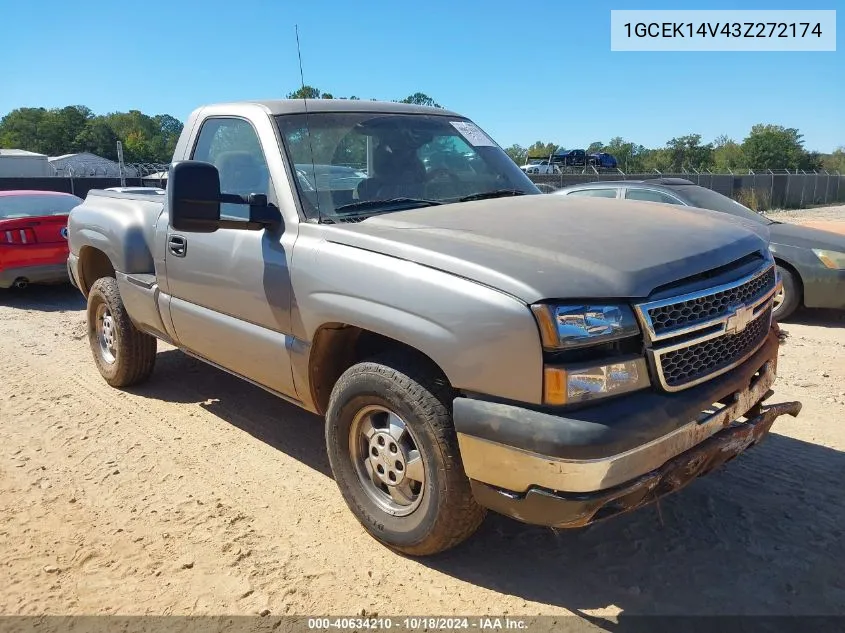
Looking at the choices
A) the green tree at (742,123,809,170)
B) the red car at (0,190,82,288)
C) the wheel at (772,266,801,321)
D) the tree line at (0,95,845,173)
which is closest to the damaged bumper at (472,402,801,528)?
the wheel at (772,266,801,321)

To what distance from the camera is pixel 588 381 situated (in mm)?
2361

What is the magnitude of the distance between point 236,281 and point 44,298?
7480 millimetres

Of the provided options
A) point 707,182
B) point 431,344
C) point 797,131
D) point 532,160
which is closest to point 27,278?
point 431,344

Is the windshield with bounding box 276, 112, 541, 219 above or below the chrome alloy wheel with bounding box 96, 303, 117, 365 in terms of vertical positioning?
above

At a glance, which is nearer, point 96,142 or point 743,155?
point 743,155

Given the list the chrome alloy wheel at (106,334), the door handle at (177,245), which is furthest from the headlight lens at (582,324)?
the chrome alloy wheel at (106,334)

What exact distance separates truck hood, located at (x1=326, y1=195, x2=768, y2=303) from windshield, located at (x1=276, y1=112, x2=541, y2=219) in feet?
0.88

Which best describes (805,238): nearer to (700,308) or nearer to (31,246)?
(700,308)

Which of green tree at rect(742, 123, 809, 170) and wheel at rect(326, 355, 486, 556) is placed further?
green tree at rect(742, 123, 809, 170)

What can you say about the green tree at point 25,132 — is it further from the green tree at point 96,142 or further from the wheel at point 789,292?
the wheel at point 789,292

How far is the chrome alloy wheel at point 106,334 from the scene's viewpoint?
17.9 ft

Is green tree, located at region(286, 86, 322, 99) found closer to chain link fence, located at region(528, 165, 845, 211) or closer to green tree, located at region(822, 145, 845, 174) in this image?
chain link fence, located at region(528, 165, 845, 211)

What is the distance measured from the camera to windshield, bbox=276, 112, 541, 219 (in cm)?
351

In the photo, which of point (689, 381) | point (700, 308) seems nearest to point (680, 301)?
point (700, 308)
